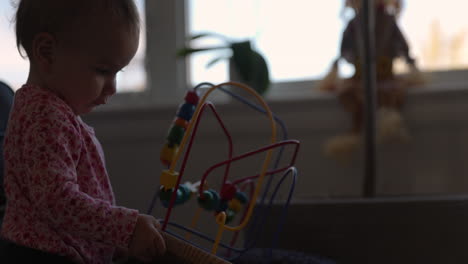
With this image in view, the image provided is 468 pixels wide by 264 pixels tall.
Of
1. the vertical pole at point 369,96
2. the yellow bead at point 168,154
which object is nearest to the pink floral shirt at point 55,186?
the yellow bead at point 168,154

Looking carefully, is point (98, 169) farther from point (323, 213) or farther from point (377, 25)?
point (377, 25)

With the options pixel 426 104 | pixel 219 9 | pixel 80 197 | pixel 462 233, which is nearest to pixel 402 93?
pixel 426 104

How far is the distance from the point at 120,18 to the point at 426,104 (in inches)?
41.3

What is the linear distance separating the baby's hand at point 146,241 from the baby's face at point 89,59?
21 cm

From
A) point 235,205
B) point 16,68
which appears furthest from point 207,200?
point 16,68

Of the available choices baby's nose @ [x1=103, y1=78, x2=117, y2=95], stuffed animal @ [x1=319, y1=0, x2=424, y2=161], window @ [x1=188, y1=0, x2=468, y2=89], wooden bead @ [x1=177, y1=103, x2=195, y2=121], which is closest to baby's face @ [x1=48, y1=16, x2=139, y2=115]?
baby's nose @ [x1=103, y1=78, x2=117, y2=95]

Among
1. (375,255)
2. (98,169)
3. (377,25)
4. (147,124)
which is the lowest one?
(375,255)

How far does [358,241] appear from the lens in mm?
1008

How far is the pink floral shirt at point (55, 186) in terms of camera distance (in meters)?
0.68

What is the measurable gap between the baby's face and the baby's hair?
0.01 metres

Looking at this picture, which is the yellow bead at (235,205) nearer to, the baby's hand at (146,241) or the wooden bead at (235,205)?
the wooden bead at (235,205)

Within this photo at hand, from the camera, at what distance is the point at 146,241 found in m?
0.70

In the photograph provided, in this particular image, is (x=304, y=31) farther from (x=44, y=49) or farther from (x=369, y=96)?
(x=44, y=49)

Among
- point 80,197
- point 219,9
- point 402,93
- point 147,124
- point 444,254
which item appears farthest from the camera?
point 219,9
